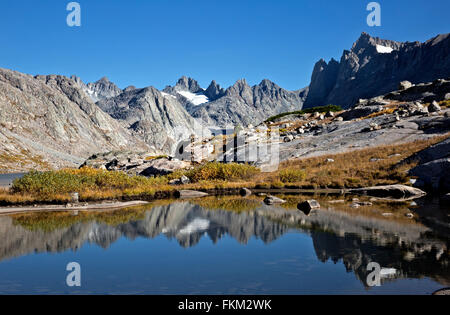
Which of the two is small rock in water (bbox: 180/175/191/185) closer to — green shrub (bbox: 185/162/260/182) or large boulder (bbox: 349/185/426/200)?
green shrub (bbox: 185/162/260/182)

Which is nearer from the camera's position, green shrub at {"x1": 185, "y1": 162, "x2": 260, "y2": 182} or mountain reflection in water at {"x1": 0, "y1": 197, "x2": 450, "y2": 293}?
mountain reflection in water at {"x1": 0, "y1": 197, "x2": 450, "y2": 293}

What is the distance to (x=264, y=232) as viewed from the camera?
69.1 ft

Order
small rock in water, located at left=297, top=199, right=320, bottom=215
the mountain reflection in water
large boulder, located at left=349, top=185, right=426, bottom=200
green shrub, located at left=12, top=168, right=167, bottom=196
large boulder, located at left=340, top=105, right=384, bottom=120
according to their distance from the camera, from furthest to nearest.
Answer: large boulder, located at left=340, top=105, right=384, bottom=120 < large boulder, located at left=349, top=185, right=426, bottom=200 < green shrub, located at left=12, top=168, right=167, bottom=196 < small rock in water, located at left=297, top=199, right=320, bottom=215 < the mountain reflection in water

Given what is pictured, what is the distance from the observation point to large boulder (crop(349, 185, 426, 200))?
109ft

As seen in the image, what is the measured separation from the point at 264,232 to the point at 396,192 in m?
19.1

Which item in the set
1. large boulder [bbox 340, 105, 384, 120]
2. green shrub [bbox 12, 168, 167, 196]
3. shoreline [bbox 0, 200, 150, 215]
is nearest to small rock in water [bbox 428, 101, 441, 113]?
large boulder [bbox 340, 105, 384, 120]

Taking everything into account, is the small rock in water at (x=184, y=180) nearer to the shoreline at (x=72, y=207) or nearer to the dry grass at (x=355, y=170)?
the dry grass at (x=355, y=170)

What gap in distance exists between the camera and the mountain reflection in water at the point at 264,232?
14.8 metres

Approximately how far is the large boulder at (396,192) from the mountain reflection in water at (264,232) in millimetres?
8094

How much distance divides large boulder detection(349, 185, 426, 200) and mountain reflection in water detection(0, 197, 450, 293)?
8.09 m

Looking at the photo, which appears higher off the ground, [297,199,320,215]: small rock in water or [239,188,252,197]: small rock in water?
[239,188,252,197]: small rock in water

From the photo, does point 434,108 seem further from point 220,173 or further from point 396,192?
point 220,173

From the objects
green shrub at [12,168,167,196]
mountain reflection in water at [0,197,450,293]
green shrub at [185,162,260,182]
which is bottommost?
mountain reflection in water at [0,197,450,293]

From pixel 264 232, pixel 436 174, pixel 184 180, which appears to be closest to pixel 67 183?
pixel 184 180
